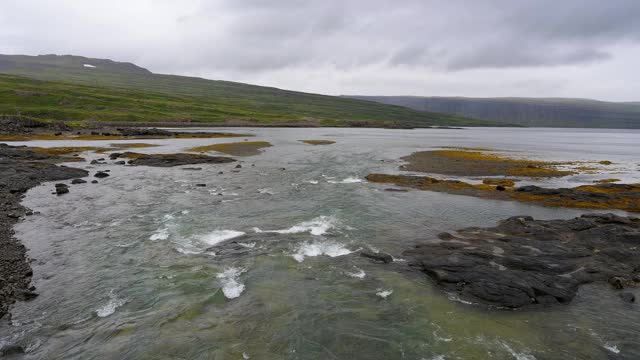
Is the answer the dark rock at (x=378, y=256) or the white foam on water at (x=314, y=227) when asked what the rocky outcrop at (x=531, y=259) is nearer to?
the dark rock at (x=378, y=256)

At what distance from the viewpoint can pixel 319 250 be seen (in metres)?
25.3

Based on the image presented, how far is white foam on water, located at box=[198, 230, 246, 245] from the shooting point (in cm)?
2661

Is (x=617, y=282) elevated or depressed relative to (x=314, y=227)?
elevated

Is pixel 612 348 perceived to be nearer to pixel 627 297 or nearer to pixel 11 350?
pixel 627 297

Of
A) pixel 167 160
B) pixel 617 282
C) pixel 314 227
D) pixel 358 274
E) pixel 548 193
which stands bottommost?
pixel 358 274

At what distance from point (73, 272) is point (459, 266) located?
22335 mm

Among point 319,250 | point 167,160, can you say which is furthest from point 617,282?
point 167,160

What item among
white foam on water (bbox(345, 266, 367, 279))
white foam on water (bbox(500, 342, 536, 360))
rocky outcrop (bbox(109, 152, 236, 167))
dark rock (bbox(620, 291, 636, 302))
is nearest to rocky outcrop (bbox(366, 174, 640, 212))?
dark rock (bbox(620, 291, 636, 302))

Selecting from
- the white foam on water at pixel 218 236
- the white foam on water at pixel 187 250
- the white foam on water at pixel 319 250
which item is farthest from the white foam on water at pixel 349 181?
the white foam on water at pixel 187 250

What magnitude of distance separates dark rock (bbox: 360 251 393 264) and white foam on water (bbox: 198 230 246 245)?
31.8 feet

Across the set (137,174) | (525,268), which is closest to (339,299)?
Result: (525,268)

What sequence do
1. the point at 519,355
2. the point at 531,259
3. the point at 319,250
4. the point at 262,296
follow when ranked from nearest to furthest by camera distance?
the point at 519,355 → the point at 262,296 → the point at 531,259 → the point at 319,250

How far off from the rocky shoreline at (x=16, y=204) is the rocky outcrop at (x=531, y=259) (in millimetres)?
21449

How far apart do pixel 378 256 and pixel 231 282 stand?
9.44 metres
